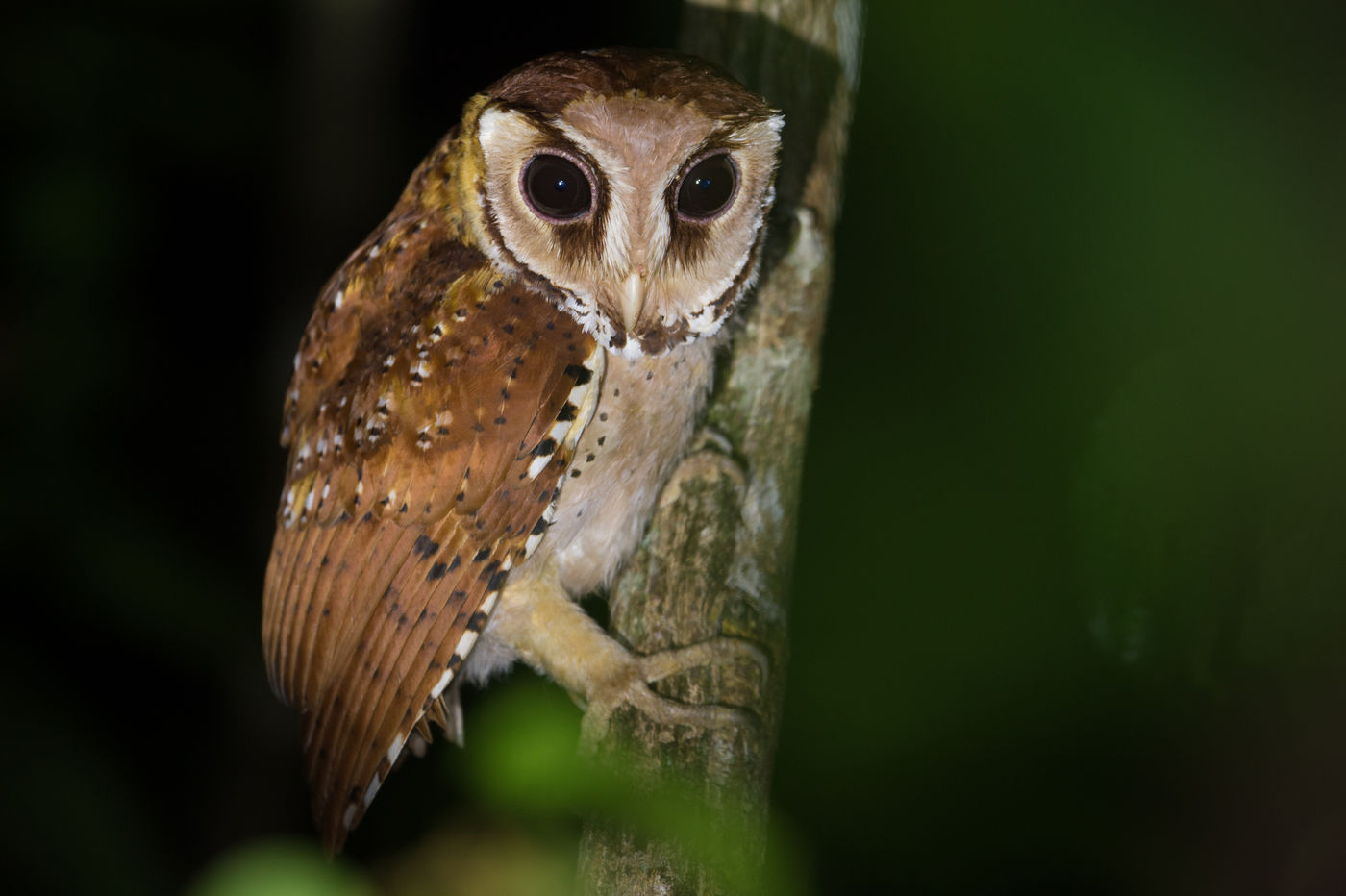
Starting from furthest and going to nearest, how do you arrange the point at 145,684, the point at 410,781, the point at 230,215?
the point at 230,215, the point at 410,781, the point at 145,684

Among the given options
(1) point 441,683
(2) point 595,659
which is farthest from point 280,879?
(2) point 595,659

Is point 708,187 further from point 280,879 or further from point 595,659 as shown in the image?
point 280,879

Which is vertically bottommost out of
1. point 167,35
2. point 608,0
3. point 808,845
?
point 808,845

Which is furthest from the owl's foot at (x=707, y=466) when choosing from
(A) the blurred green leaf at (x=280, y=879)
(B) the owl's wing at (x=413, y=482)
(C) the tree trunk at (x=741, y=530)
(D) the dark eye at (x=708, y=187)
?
(A) the blurred green leaf at (x=280, y=879)

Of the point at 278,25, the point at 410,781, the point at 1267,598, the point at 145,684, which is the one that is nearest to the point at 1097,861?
the point at 1267,598

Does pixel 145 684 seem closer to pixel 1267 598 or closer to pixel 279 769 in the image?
pixel 279 769

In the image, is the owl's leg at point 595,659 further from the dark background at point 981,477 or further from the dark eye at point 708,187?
the dark eye at point 708,187

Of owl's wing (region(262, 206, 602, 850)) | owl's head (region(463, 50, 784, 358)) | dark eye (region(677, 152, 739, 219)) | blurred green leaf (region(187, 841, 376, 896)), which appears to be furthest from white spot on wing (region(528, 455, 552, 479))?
blurred green leaf (region(187, 841, 376, 896))
